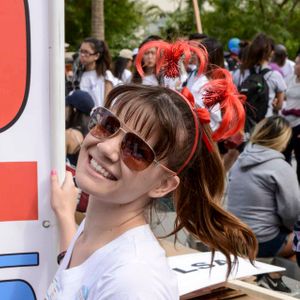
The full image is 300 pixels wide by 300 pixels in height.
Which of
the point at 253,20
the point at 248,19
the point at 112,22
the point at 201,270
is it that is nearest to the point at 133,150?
the point at 201,270

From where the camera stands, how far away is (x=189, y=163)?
1.25 meters

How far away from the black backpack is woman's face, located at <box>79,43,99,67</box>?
137 centimetres

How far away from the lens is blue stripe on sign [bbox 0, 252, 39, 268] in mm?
1374

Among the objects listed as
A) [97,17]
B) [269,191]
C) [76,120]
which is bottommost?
[269,191]

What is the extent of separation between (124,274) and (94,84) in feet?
14.8

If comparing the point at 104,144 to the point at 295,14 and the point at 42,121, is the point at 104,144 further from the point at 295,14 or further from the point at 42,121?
the point at 295,14

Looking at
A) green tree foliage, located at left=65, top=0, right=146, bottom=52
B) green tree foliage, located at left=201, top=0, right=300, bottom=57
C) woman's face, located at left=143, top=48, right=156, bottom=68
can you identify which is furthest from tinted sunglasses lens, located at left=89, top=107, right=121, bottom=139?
green tree foliage, located at left=201, top=0, right=300, bottom=57

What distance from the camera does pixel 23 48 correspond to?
134cm

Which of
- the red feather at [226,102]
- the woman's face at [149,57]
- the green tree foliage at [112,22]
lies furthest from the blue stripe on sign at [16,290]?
the green tree foliage at [112,22]

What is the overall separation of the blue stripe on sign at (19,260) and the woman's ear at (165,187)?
36 centimetres

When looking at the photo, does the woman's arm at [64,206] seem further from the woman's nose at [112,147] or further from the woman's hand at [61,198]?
the woman's nose at [112,147]

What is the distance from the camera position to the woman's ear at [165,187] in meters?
1.23

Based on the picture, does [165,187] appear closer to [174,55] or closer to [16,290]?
[174,55]

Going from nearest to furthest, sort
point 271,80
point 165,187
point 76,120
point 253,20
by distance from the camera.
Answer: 1. point 165,187
2. point 76,120
3. point 271,80
4. point 253,20
